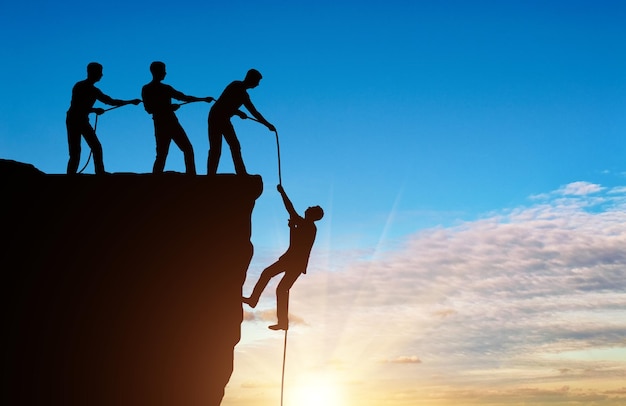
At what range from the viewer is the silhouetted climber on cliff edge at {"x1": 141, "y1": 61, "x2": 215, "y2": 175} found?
1612 cm

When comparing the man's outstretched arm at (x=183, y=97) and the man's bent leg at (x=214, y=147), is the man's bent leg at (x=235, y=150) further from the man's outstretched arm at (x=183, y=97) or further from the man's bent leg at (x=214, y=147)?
the man's outstretched arm at (x=183, y=97)

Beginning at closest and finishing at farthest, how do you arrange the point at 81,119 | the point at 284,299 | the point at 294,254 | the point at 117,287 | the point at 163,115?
the point at 117,287, the point at 163,115, the point at 81,119, the point at 294,254, the point at 284,299

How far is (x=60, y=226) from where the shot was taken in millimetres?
15453

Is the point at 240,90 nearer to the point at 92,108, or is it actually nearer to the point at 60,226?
the point at 92,108

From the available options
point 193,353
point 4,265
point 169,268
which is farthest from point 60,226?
point 193,353

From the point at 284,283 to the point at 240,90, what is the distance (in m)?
4.07

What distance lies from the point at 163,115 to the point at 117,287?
3.38 m

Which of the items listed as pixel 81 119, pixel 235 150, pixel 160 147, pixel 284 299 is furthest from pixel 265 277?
pixel 81 119

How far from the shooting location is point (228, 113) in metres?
16.3

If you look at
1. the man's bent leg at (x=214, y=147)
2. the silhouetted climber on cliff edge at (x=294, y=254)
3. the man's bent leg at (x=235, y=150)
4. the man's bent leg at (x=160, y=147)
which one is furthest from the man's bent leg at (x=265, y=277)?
the man's bent leg at (x=160, y=147)

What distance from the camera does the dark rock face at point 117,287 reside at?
1495 cm

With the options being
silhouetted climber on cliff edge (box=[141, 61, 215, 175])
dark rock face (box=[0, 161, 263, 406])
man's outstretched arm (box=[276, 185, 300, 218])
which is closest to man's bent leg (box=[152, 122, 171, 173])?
silhouetted climber on cliff edge (box=[141, 61, 215, 175])

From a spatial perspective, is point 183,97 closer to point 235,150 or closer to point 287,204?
point 235,150

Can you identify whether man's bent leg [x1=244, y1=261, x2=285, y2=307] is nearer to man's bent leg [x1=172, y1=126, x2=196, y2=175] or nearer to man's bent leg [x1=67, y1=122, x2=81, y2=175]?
man's bent leg [x1=172, y1=126, x2=196, y2=175]
